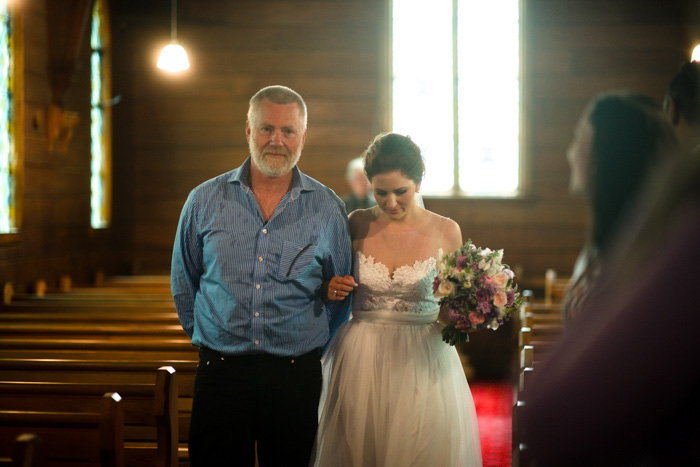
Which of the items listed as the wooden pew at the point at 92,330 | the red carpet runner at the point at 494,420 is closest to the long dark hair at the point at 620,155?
the wooden pew at the point at 92,330

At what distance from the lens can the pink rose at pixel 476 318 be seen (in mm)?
2592

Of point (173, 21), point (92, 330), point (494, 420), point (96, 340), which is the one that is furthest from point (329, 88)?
point (96, 340)

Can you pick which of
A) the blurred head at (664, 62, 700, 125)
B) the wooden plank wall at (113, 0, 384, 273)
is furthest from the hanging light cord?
the blurred head at (664, 62, 700, 125)

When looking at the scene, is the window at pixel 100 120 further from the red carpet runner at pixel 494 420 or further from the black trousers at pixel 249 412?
the black trousers at pixel 249 412

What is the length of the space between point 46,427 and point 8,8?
187 inches

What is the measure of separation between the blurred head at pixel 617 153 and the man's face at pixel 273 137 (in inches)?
70.3

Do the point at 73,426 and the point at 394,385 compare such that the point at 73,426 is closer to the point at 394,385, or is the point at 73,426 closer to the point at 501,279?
the point at 394,385

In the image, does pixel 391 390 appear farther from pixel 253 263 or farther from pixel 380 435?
pixel 253 263

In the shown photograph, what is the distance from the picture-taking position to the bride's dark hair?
279cm

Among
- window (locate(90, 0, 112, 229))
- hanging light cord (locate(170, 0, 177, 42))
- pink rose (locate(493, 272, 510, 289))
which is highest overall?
hanging light cord (locate(170, 0, 177, 42))

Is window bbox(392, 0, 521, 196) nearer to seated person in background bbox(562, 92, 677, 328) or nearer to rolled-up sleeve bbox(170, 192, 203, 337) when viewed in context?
rolled-up sleeve bbox(170, 192, 203, 337)

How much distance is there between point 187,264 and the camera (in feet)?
8.59

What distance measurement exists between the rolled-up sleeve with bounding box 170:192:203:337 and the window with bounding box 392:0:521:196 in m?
6.17

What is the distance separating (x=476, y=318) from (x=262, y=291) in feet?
2.68
